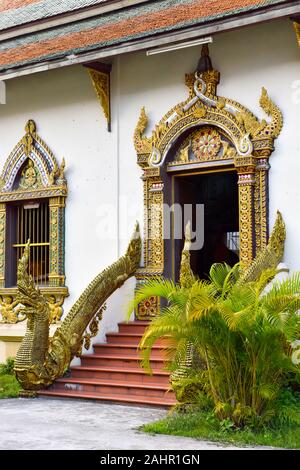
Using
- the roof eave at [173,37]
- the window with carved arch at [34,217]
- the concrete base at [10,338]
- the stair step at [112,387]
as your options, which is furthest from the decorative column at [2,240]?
the stair step at [112,387]

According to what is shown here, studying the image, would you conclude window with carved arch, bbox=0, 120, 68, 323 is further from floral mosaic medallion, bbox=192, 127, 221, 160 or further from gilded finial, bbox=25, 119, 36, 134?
floral mosaic medallion, bbox=192, 127, 221, 160

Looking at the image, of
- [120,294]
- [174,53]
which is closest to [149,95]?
[174,53]

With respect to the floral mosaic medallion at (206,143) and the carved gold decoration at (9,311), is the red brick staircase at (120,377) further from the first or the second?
the floral mosaic medallion at (206,143)

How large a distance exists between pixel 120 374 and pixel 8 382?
5.54 ft

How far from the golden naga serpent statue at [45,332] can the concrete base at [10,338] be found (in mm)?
1902

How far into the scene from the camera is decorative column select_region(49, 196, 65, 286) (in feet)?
33.8

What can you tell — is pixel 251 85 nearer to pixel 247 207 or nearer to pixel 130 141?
pixel 247 207

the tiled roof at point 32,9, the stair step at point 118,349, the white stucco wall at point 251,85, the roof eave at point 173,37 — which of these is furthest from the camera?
the tiled roof at point 32,9

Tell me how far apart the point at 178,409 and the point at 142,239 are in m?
2.99

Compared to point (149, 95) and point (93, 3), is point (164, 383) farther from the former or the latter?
point (93, 3)

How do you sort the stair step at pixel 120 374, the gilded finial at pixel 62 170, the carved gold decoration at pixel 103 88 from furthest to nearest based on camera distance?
1. the gilded finial at pixel 62 170
2. the carved gold decoration at pixel 103 88
3. the stair step at pixel 120 374

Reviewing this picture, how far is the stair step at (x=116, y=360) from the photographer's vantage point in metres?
8.35

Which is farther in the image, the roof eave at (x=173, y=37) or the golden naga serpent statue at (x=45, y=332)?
the golden naga serpent statue at (x=45, y=332)
